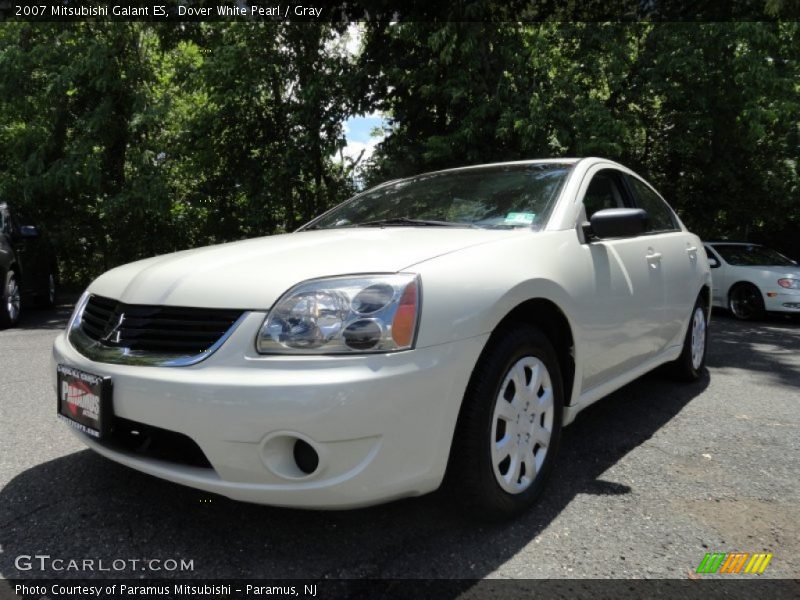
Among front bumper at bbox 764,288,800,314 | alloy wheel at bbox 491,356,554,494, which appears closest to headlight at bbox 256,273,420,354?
alloy wheel at bbox 491,356,554,494

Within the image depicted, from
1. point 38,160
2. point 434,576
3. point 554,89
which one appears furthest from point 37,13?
point 434,576

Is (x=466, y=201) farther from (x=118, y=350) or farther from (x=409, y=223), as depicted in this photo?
(x=118, y=350)

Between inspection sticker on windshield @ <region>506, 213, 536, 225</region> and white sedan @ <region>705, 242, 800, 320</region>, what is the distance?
8037mm

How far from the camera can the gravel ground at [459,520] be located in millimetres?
1954

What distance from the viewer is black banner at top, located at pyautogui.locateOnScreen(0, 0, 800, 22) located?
401 inches

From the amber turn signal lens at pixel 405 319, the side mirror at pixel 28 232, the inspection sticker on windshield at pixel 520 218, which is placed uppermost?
the inspection sticker on windshield at pixel 520 218

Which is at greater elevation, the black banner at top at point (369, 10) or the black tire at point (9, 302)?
the black banner at top at point (369, 10)

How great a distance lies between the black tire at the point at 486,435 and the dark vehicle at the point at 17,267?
7139 millimetres

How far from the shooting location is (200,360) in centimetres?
183

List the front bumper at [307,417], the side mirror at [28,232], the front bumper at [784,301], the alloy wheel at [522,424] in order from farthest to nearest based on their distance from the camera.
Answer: the front bumper at [784,301], the side mirror at [28,232], the alloy wheel at [522,424], the front bumper at [307,417]

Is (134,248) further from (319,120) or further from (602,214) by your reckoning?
(602,214)

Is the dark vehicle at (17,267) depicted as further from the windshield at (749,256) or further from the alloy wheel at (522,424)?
the windshield at (749,256)

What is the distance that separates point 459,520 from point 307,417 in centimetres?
84

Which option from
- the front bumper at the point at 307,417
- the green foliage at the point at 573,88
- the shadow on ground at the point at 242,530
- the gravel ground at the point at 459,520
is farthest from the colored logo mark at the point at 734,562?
the green foliage at the point at 573,88
